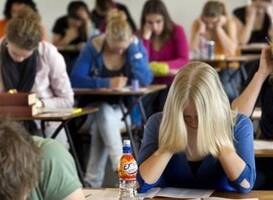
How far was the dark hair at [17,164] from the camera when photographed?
1598 millimetres

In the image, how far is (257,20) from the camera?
27.9 feet

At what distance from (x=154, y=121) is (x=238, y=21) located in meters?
6.10

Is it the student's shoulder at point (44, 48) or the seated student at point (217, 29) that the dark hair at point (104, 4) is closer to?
the seated student at point (217, 29)

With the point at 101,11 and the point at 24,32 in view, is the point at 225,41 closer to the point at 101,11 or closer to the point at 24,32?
the point at 101,11

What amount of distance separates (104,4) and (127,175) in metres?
6.41

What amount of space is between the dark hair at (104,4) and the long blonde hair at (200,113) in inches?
241

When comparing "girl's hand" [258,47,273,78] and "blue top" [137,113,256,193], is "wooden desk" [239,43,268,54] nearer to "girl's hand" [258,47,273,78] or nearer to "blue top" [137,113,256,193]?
"girl's hand" [258,47,273,78]

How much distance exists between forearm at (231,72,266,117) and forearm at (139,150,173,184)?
760mm

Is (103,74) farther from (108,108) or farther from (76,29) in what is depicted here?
(76,29)

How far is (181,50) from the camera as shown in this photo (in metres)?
6.28

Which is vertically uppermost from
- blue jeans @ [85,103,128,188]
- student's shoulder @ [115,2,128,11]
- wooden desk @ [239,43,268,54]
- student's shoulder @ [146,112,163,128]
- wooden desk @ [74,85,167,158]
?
student's shoulder @ [115,2,128,11]

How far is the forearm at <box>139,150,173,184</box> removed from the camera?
8.40 feet

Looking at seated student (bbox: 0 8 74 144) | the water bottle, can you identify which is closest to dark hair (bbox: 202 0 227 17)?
the water bottle

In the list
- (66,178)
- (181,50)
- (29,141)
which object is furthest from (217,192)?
(181,50)
